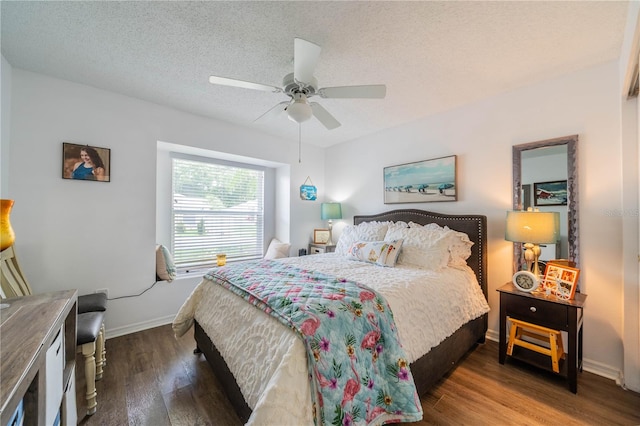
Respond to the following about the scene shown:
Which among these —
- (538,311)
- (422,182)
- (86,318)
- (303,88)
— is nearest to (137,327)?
(86,318)

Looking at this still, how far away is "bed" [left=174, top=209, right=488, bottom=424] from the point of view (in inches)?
40.6

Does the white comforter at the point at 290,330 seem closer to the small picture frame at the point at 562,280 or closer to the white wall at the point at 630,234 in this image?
the small picture frame at the point at 562,280

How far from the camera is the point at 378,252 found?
2455 mm

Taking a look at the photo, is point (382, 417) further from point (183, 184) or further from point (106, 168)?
point (183, 184)

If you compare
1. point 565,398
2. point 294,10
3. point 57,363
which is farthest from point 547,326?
point 57,363

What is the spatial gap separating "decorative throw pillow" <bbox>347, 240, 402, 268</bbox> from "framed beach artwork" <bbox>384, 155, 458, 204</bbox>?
35.4 inches

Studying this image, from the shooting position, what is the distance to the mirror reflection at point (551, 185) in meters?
2.05

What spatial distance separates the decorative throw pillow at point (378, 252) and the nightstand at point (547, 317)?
899mm

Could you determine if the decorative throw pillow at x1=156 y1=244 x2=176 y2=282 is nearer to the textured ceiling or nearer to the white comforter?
the white comforter

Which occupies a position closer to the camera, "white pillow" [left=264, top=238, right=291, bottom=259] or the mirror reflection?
the mirror reflection

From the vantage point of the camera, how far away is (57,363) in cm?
113

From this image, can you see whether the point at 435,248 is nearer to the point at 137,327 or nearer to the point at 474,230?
the point at 474,230

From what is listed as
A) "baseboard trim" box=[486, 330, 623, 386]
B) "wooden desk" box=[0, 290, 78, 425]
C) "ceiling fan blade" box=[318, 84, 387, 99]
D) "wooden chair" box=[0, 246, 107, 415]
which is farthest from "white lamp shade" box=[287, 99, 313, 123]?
"baseboard trim" box=[486, 330, 623, 386]

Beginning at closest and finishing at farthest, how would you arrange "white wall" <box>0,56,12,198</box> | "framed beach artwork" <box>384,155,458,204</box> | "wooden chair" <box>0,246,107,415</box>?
"wooden chair" <box>0,246,107,415</box> < "white wall" <box>0,56,12,198</box> < "framed beach artwork" <box>384,155,458,204</box>
